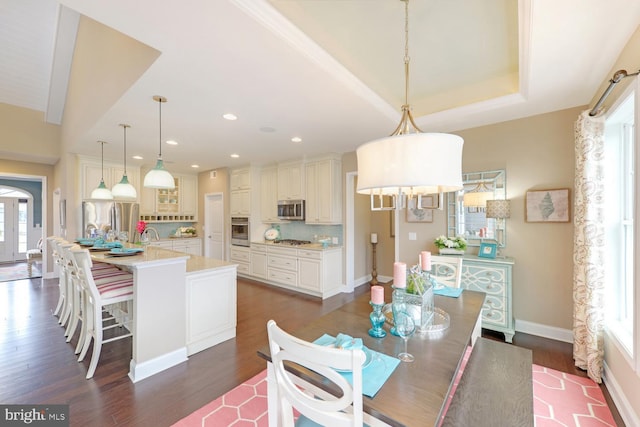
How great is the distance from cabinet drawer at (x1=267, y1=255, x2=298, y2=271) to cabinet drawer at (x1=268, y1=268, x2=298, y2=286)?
0.09 metres

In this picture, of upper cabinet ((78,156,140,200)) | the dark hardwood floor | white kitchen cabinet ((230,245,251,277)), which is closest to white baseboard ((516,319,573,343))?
the dark hardwood floor

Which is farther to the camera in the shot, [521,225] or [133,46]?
[521,225]

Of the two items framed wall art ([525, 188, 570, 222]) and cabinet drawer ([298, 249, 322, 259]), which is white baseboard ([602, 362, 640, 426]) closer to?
framed wall art ([525, 188, 570, 222])

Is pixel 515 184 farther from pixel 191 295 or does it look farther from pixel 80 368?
pixel 80 368

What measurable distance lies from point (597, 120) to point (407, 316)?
2595 mm

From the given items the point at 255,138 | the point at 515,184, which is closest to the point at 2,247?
the point at 255,138

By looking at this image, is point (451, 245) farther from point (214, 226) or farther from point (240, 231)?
point (214, 226)

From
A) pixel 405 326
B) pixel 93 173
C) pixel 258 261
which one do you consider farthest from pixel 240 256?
pixel 405 326

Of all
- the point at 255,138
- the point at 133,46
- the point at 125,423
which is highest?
the point at 133,46

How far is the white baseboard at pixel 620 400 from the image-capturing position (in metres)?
1.73

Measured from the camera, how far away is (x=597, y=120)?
2273 millimetres

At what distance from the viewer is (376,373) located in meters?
1.10

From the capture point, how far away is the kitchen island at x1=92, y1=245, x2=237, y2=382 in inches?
90.9

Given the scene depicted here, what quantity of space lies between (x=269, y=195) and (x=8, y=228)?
27.2 ft
